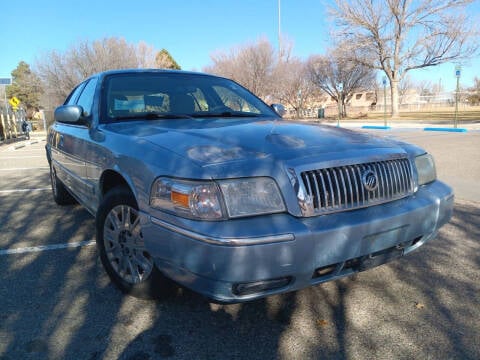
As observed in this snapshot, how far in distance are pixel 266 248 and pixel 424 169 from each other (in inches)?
59.2

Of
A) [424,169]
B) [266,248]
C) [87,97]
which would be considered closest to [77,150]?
[87,97]

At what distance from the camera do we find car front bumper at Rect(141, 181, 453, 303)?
1.82 metres

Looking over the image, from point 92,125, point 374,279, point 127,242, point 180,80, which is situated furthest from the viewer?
point 180,80

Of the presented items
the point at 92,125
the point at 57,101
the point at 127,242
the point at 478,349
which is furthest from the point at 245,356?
the point at 57,101

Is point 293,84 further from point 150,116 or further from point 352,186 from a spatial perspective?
point 352,186

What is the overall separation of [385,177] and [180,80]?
2219 mm

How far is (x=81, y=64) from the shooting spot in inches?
1287

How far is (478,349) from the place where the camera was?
2.08 meters

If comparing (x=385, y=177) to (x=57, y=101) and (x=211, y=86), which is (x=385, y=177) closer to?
(x=211, y=86)

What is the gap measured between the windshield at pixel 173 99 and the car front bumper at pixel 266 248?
137 cm

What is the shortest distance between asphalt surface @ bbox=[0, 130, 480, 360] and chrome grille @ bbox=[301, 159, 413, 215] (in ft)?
2.48

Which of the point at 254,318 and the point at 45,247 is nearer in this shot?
the point at 254,318

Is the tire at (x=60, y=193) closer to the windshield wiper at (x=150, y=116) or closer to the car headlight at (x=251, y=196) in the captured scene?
the windshield wiper at (x=150, y=116)

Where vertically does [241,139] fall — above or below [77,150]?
above
